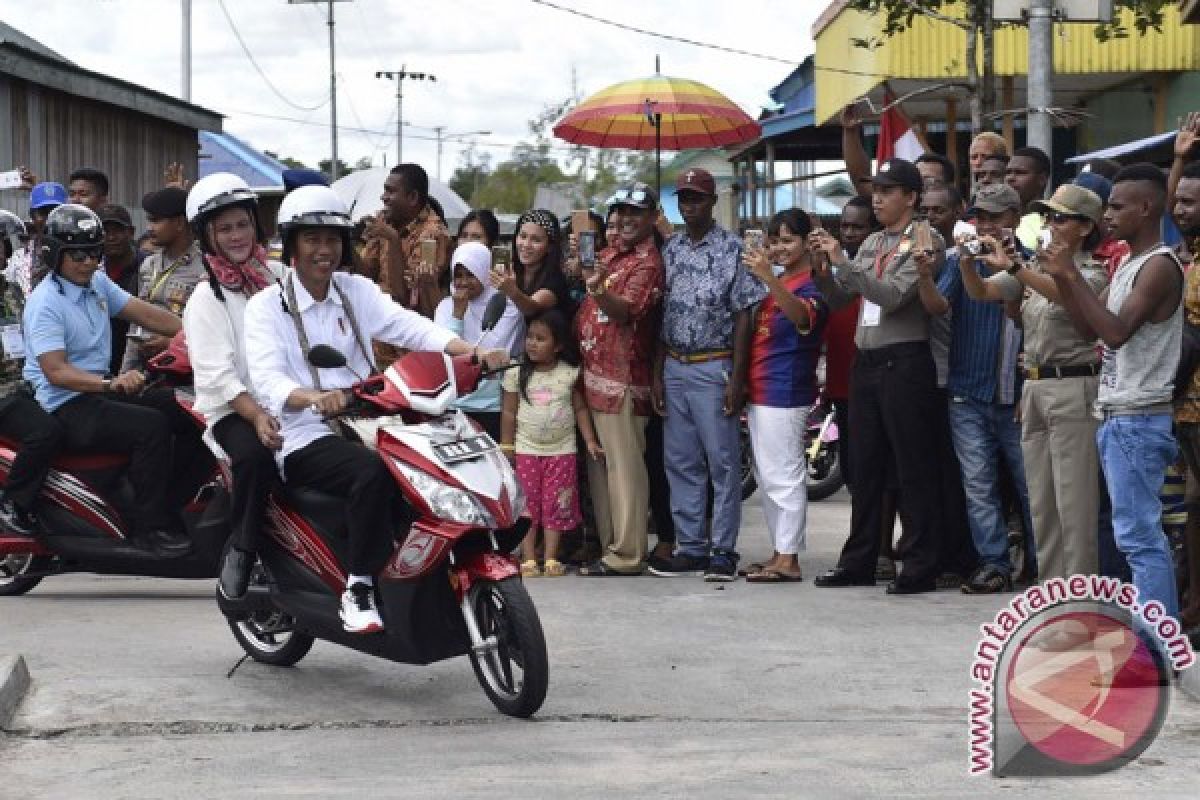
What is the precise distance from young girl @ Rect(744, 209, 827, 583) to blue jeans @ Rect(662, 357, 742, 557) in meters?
0.19

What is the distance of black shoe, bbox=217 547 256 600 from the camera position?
7.92 meters

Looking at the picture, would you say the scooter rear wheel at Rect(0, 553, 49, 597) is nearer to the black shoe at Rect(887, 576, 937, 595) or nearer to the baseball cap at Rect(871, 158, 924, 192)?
the black shoe at Rect(887, 576, 937, 595)

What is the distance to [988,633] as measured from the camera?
8.81 meters

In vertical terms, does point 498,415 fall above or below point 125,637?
above

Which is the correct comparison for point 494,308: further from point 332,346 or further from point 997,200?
point 997,200

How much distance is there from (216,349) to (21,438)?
2.36 meters

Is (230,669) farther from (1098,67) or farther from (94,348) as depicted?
(1098,67)

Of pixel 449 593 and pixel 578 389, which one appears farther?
pixel 578 389

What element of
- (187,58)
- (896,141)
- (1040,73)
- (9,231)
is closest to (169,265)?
(9,231)

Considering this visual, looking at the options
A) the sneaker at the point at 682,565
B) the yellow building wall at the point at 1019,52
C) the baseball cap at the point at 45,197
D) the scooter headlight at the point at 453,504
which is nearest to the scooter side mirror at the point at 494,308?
the scooter headlight at the point at 453,504

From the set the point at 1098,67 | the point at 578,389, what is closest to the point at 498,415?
the point at 578,389

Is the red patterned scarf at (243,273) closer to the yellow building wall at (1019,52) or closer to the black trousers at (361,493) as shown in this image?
the black trousers at (361,493)

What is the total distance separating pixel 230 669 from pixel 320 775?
1947 mm

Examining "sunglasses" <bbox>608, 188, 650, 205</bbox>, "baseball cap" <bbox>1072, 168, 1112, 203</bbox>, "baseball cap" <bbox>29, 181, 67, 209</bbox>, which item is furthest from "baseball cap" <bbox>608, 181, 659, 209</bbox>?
"baseball cap" <bbox>29, 181, 67, 209</bbox>
